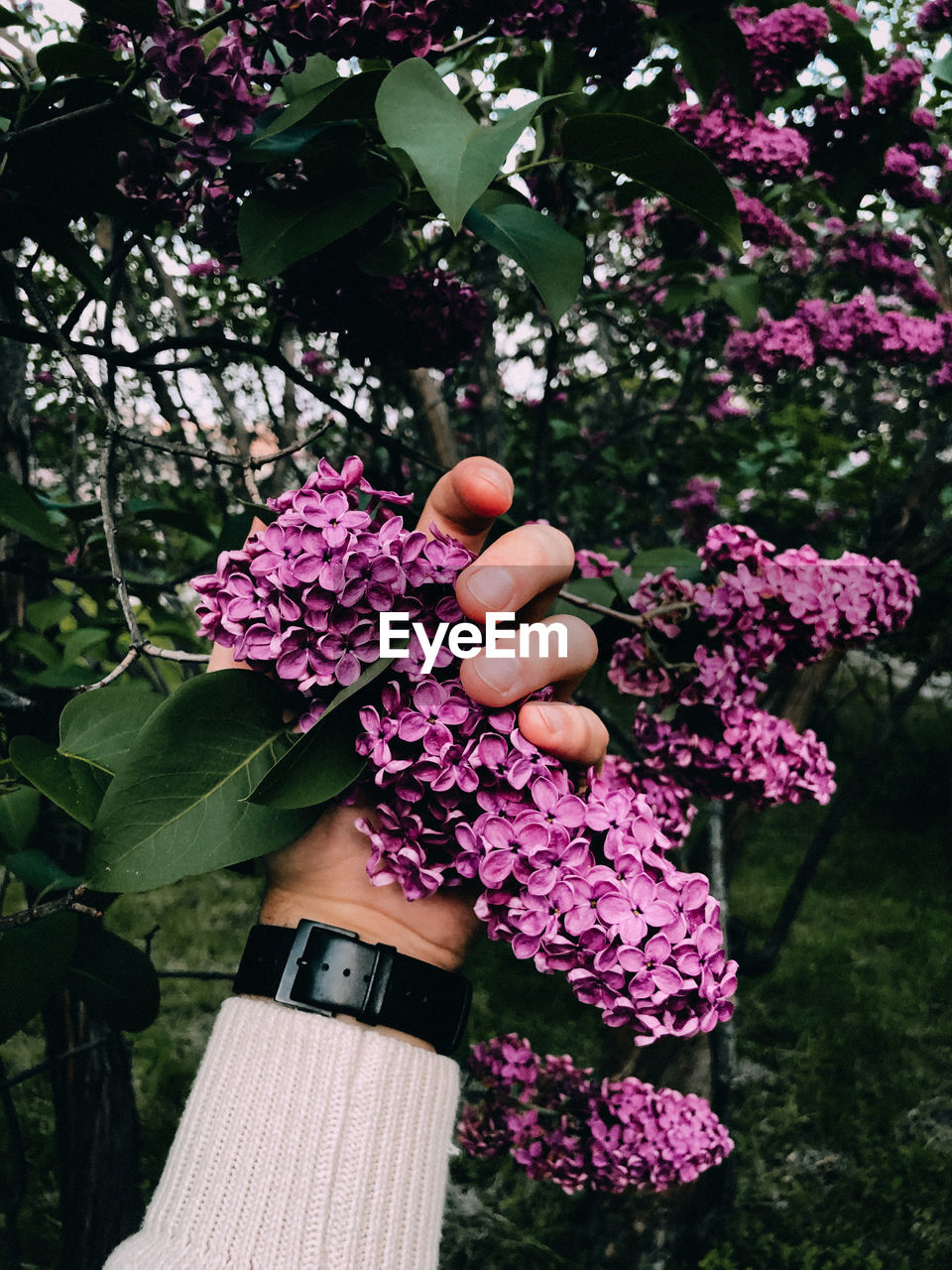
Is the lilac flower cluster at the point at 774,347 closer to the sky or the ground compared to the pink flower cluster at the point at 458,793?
closer to the ground

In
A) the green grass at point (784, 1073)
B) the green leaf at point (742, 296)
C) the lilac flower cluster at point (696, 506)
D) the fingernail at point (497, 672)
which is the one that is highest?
the fingernail at point (497, 672)

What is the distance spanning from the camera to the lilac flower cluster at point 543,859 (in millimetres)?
754

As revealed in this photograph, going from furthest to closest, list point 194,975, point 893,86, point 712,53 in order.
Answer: point 893,86, point 194,975, point 712,53

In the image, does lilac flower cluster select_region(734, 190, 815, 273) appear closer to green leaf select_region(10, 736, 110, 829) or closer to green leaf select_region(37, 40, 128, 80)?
green leaf select_region(37, 40, 128, 80)

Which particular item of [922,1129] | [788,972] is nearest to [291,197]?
[922,1129]

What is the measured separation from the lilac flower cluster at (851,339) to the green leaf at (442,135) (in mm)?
2845

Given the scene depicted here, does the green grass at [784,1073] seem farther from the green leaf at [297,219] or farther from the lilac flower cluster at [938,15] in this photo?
the lilac flower cluster at [938,15]

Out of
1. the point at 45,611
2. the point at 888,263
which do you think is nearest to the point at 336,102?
the point at 45,611

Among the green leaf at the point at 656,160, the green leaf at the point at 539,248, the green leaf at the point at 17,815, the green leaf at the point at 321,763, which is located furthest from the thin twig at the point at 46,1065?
the green leaf at the point at 656,160

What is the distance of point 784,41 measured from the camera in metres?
2.02

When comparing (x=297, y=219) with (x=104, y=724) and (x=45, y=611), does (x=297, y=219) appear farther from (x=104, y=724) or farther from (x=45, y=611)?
(x=45, y=611)

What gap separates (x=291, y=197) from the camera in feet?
3.37

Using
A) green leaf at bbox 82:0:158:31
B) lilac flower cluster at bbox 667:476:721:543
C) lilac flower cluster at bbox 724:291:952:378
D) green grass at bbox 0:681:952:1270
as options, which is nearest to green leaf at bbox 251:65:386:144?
green leaf at bbox 82:0:158:31

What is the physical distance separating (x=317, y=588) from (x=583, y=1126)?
1.69 metres
